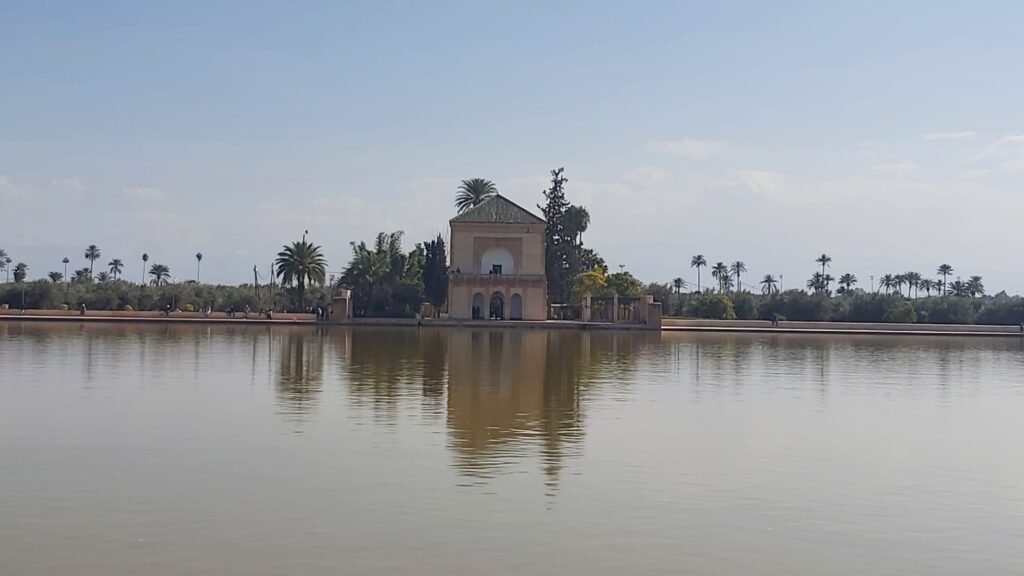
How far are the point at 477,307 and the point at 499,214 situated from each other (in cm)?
454

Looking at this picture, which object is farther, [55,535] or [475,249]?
[475,249]

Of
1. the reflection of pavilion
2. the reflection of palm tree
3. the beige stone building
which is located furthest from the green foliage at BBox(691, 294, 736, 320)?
the reflection of pavilion

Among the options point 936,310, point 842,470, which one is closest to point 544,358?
point 842,470

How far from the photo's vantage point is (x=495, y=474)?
339 inches

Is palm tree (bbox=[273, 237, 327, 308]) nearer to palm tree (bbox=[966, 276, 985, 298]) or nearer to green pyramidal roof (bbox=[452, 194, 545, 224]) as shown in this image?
green pyramidal roof (bbox=[452, 194, 545, 224])

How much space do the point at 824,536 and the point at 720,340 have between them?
29.4 meters

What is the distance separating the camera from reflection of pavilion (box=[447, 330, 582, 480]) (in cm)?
970

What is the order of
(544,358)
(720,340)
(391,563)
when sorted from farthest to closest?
1. (720,340)
2. (544,358)
3. (391,563)

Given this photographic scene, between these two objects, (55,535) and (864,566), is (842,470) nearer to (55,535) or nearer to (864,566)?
(864,566)

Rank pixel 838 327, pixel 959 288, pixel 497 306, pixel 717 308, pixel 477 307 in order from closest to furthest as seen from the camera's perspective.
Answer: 1. pixel 838 327
2. pixel 477 307
3. pixel 497 306
4. pixel 717 308
5. pixel 959 288

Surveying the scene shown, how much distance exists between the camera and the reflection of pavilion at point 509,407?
31.8 ft

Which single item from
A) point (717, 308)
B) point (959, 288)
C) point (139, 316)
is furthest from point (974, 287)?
point (139, 316)

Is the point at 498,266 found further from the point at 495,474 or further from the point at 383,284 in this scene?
the point at 495,474

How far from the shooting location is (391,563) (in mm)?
6016
